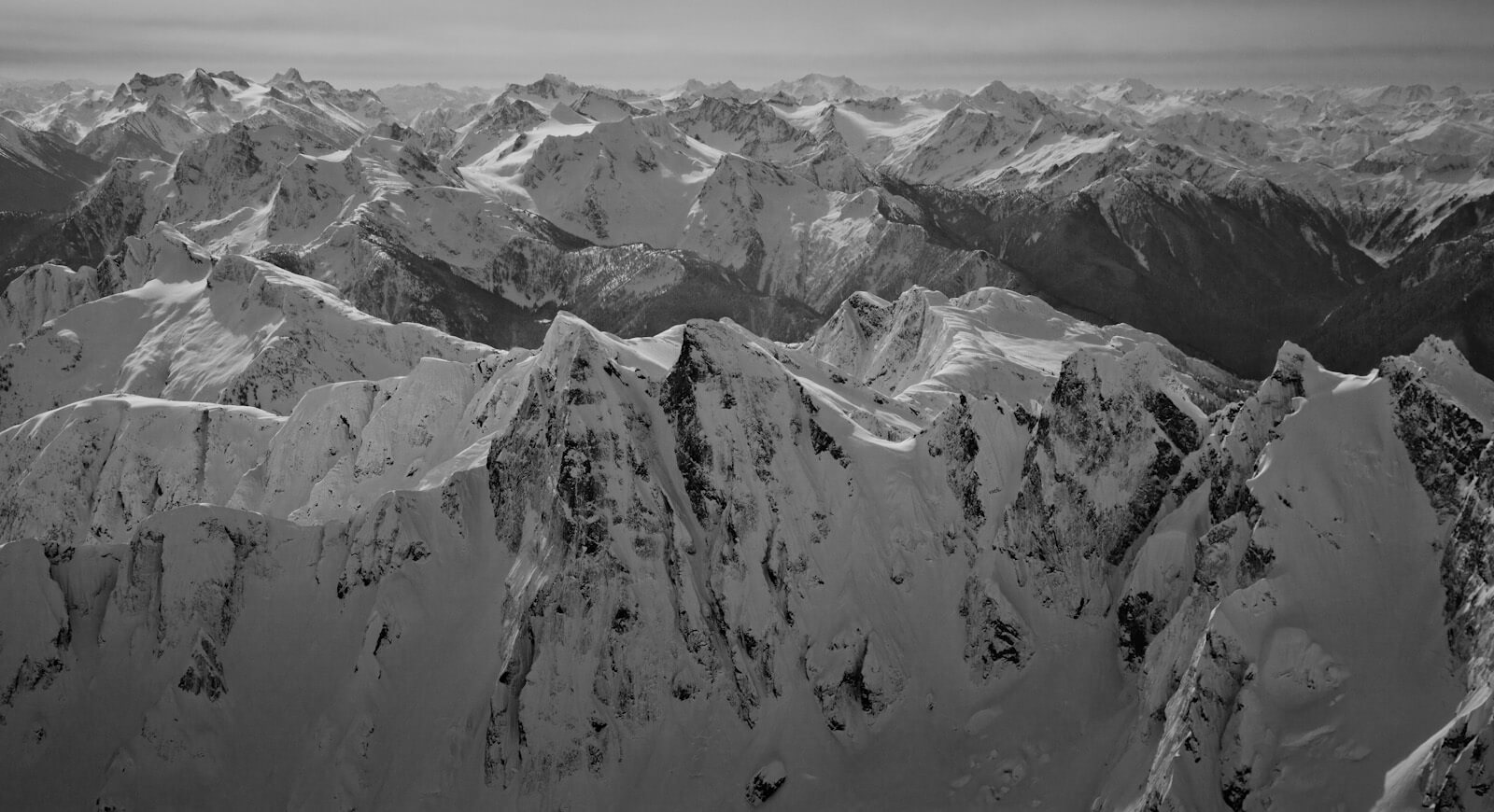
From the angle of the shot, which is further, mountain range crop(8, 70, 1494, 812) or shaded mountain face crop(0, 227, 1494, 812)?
shaded mountain face crop(0, 227, 1494, 812)

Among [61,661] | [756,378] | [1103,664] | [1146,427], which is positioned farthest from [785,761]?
[61,661]

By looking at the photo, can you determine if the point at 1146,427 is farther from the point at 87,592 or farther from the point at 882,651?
the point at 87,592

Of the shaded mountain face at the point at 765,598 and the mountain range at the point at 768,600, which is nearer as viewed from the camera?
the mountain range at the point at 768,600

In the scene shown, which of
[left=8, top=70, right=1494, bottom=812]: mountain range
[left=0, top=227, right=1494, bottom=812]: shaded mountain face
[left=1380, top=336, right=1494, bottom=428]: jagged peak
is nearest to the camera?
[left=8, top=70, right=1494, bottom=812]: mountain range

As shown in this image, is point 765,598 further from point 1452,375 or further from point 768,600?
point 1452,375

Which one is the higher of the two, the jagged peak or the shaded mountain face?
the jagged peak

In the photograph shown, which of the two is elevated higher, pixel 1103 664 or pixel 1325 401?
pixel 1325 401

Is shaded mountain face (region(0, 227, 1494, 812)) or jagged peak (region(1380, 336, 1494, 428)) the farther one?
jagged peak (region(1380, 336, 1494, 428))

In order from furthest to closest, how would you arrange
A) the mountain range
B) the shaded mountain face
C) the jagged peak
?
the jagged peak < the shaded mountain face < the mountain range
